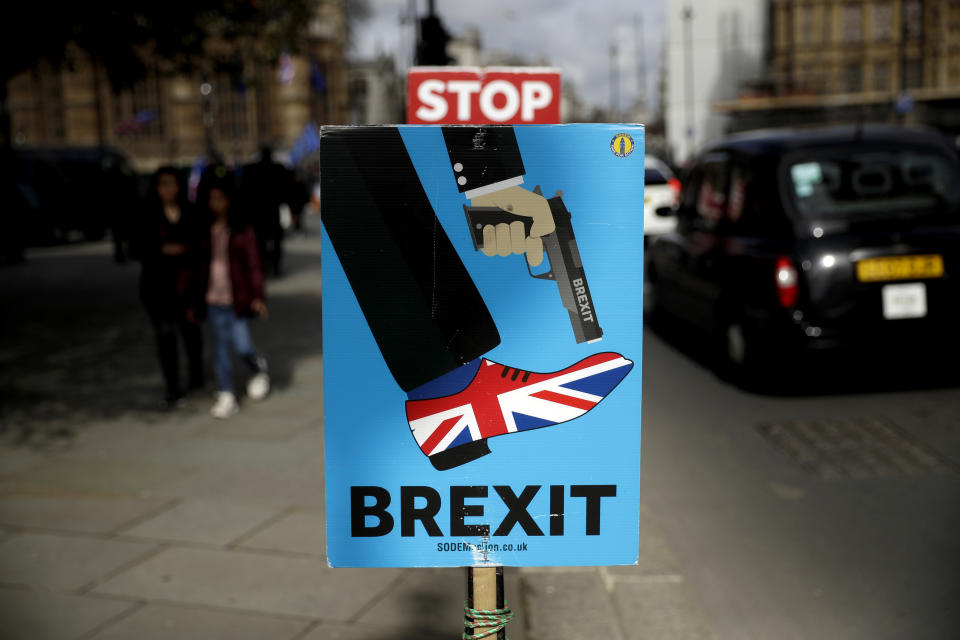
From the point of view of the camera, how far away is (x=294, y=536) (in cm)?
505

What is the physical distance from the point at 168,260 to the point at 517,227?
6.83 m

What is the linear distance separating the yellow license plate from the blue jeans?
4.73m

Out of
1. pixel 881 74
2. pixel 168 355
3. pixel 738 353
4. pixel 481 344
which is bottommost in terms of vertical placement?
pixel 738 353

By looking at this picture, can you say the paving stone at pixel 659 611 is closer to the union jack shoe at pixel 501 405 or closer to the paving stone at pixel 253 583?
the paving stone at pixel 253 583

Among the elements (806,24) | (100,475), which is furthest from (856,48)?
(100,475)

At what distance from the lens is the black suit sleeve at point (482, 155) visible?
1.76 metres

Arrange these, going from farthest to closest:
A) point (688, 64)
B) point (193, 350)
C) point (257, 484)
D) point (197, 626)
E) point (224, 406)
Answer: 1. point (688, 64)
2. point (193, 350)
3. point (224, 406)
4. point (257, 484)
5. point (197, 626)

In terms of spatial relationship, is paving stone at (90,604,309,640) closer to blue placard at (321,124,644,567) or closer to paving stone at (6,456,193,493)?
paving stone at (6,456,193,493)

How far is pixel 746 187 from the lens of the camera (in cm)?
837

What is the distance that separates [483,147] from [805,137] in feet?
23.3

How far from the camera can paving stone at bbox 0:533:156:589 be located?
4.57 m

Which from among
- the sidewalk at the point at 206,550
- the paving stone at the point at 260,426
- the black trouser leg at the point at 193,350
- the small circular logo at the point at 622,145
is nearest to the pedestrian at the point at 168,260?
the black trouser leg at the point at 193,350

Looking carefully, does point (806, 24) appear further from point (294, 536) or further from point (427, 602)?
point (427, 602)

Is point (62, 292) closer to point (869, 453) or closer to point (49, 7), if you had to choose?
point (49, 7)
